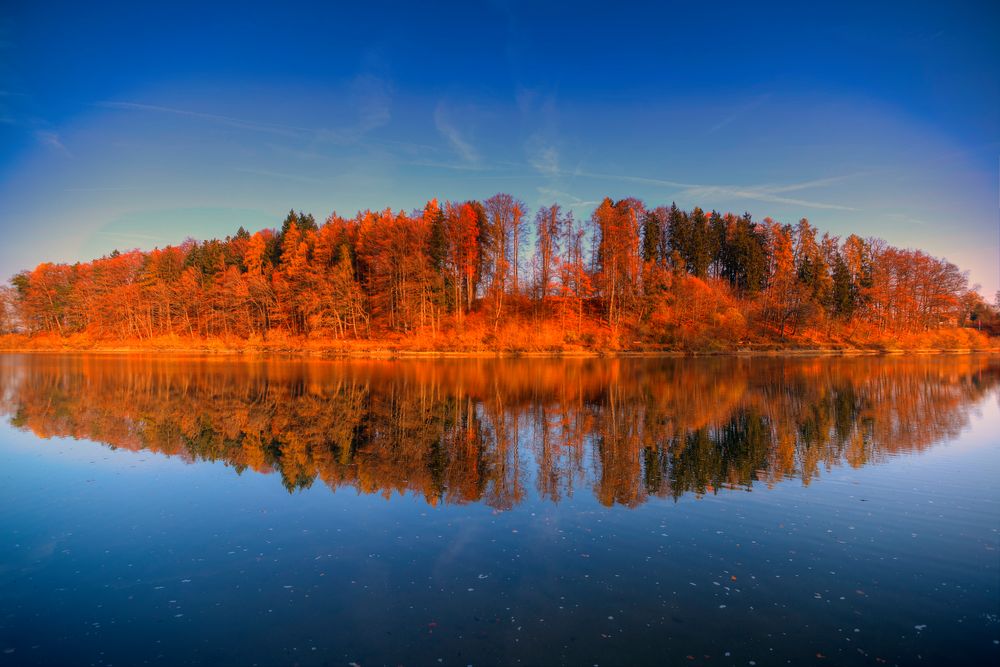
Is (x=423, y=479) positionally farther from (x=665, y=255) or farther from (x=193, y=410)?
(x=665, y=255)

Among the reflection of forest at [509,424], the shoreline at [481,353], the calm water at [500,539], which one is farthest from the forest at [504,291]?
the calm water at [500,539]

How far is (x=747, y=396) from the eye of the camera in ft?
78.7

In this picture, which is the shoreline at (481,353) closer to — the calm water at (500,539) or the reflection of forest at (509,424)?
the reflection of forest at (509,424)

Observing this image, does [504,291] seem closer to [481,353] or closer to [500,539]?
[481,353]

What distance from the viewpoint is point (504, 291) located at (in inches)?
2402

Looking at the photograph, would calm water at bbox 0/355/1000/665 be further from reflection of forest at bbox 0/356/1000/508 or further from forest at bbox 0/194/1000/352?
forest at bbox 0/194/1000/352

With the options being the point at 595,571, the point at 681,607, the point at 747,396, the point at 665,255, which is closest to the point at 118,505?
the point at 595,571

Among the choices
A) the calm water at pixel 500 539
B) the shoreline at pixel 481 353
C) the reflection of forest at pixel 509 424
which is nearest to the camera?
the calm water at pixel 500 539

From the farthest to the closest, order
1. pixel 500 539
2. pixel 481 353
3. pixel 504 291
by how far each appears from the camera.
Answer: pixel 504 291 → pixel 481 353 → pixel 500 539

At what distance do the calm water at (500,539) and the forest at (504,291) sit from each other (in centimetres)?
3743

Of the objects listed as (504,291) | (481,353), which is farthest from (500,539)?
(504,291)

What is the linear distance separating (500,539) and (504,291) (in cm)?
5360

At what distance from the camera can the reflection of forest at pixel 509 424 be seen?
1162 centimetres

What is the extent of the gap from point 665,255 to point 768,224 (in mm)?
18381
